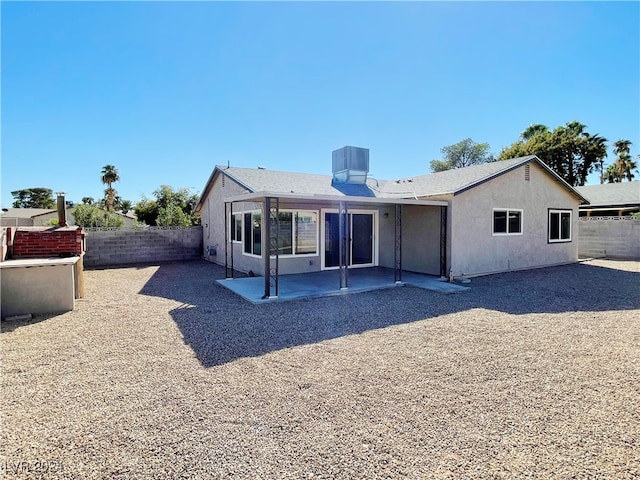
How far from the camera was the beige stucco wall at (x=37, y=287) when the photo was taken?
649cm

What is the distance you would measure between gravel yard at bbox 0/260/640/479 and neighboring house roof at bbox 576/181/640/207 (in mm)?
20111

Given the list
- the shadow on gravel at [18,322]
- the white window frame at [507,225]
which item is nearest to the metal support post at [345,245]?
the white window frame at [507,225]

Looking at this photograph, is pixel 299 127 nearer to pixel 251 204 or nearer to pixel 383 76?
pixel 383 76

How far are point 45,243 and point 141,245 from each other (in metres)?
8.25

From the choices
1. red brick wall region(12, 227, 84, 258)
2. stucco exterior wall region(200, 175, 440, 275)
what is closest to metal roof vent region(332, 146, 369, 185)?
stucco exterior wall region(200, 175, 440, 275)

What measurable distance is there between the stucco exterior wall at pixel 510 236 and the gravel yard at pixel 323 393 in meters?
3.85

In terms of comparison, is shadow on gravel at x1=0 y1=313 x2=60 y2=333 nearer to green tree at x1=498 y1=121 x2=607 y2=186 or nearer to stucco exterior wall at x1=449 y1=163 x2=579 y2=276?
stucco exterior wall at x1=449 y1=163 x2=579 y2=276

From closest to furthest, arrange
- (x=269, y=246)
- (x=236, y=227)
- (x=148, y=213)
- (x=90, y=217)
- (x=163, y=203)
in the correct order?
1. (x=269, y=246)
2. (x=236, y=227)
3. (x=90, y=217)
4. (x=148, y=213)
5. (x=163, y=203)

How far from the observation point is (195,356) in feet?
15.4

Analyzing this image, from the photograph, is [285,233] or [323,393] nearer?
[323,393]

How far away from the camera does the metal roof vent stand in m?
12.6

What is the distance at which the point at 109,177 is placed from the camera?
3756cm

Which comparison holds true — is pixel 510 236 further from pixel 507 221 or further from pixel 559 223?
pixel 559 223

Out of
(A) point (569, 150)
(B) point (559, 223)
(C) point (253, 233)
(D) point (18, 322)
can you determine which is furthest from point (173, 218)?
(A) point (569, 150)
